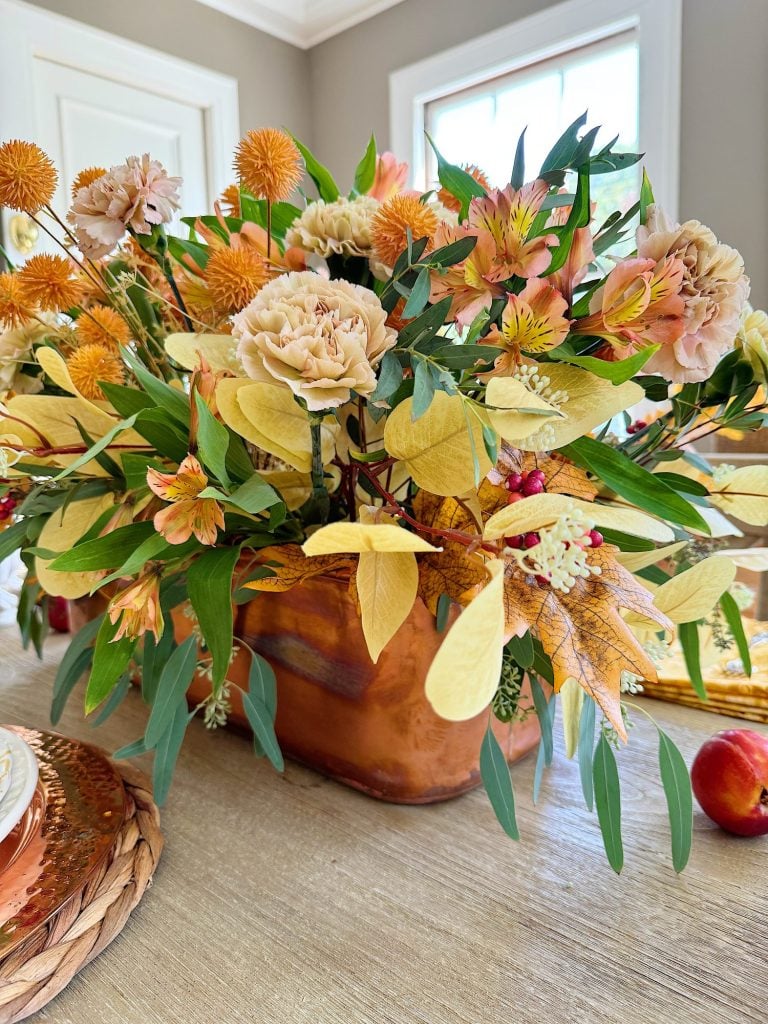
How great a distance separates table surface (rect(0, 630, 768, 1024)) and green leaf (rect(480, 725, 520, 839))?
0.13 feet

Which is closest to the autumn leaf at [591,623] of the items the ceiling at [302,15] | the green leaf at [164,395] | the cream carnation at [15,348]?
the green leaf at [164,395]

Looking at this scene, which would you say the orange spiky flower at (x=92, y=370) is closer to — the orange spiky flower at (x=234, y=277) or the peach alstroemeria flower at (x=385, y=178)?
the orange spiky flower at (x=234, y=277)

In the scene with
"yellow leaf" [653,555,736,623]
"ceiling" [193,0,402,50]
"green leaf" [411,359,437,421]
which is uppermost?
"ceiling" [193,0,402,50]

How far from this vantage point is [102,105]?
271 cm

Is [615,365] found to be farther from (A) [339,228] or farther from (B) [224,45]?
(B) [224,45]

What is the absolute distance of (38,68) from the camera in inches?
98.9

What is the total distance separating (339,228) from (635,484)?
25 cm

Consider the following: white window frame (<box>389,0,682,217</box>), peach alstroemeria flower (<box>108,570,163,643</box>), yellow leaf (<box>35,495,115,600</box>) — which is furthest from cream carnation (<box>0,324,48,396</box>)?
white window frame (<box>389,0,682,217</box>)

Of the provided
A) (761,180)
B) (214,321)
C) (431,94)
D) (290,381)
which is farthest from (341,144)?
(290,381)

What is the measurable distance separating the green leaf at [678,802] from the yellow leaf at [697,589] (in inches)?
2.9

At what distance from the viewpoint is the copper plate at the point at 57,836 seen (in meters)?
0.35

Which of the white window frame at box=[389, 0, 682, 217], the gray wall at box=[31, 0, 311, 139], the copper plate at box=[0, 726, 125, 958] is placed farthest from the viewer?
the gray wall at box=[31, 0, 311, 139]

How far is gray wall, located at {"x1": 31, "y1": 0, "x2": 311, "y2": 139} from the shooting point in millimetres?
2674

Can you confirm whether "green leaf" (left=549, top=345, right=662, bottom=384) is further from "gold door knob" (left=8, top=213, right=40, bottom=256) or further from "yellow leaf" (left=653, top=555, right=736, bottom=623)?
"gold door knob" (left=8, top=213, right=40, bottom=256)
